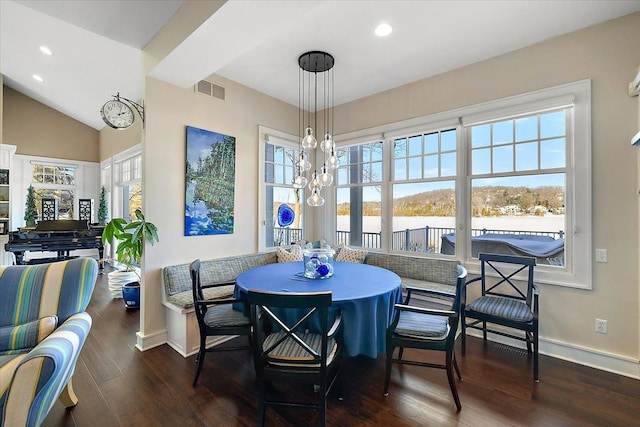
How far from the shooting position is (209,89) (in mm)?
3469

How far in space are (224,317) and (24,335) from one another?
1.22 m

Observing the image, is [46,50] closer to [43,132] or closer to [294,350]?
[43,132]

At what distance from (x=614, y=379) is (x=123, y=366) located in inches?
169

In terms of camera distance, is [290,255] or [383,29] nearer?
[383,29]

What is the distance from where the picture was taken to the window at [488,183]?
2703mm

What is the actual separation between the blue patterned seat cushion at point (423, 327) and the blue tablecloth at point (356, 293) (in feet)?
0.38

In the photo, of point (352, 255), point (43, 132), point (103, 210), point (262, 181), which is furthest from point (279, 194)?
point (43, 132)

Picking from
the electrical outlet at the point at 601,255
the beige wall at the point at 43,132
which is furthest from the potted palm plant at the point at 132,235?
the beige wall at the point at 43,132

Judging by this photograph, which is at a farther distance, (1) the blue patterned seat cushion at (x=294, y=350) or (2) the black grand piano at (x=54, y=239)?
(2) the black grand piano at (x=54, y=239)

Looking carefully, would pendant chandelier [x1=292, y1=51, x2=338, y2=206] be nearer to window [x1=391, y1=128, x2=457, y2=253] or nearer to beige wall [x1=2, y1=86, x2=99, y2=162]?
window [x1=391, y1=128, x2=457, y2=253]

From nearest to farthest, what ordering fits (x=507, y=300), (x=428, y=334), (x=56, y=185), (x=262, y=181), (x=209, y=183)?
(x=428, y=334) → (x=507, y=300) → (x=209, y=183) → (x=262, y=181) → (x=56, y=185)

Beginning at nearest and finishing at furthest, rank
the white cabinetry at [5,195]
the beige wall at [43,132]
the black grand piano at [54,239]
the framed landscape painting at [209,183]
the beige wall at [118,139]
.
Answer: the framed landscape painting at [209,183], the black grand piano at [54,239], the white cabinetry at [5,195], the beige wall at [118,139], the beige wall at [43,132]

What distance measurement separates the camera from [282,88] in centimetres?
399

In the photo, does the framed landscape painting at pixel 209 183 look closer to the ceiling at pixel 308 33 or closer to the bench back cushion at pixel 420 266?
the ceiling at pixel 308 33
